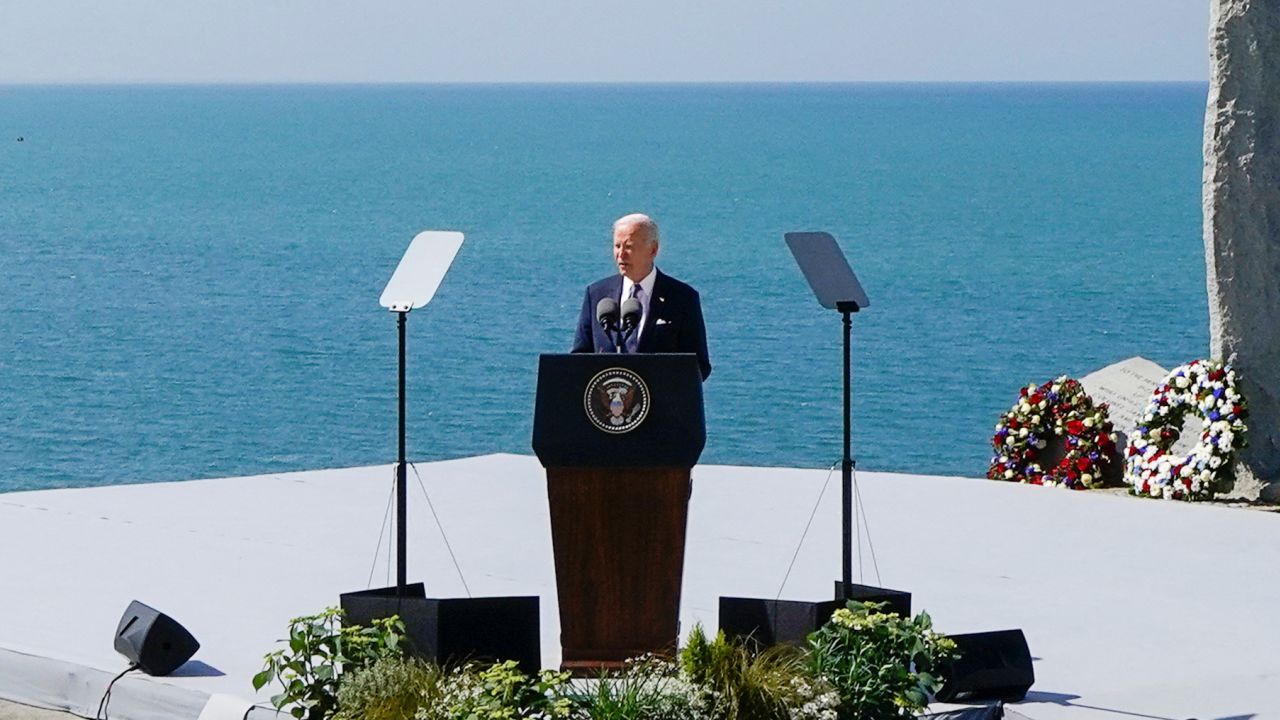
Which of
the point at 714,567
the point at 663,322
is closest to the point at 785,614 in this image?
the point at 663,322

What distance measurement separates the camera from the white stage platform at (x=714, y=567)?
6.88m

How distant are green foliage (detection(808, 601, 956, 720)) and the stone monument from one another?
15.6 ft

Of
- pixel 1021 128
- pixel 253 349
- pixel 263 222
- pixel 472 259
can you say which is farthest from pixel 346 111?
pixel 253 349

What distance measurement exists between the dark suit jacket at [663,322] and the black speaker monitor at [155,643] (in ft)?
4.80

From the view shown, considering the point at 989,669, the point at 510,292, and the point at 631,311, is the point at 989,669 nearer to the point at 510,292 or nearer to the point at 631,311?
the point at 631,311

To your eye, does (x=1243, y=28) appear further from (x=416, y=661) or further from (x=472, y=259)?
(x=472, y=259)

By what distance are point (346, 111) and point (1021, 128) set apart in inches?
2500

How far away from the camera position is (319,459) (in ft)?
73.6

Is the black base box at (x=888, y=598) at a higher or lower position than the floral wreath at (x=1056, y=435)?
lower

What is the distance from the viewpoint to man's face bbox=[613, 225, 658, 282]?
21.9 ft

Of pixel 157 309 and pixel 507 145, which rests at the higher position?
pixel 507 145

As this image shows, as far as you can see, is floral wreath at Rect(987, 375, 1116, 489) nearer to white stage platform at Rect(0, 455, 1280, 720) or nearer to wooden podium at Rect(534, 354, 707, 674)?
white stage platform at Rect(0, 455, 1280, 720)

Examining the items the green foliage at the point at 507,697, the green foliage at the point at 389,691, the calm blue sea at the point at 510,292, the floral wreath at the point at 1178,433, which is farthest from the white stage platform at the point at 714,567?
the calm blue sea at the point at 510,292

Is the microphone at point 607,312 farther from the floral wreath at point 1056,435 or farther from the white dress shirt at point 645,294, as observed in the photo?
the floral wreath at point 1056,435
